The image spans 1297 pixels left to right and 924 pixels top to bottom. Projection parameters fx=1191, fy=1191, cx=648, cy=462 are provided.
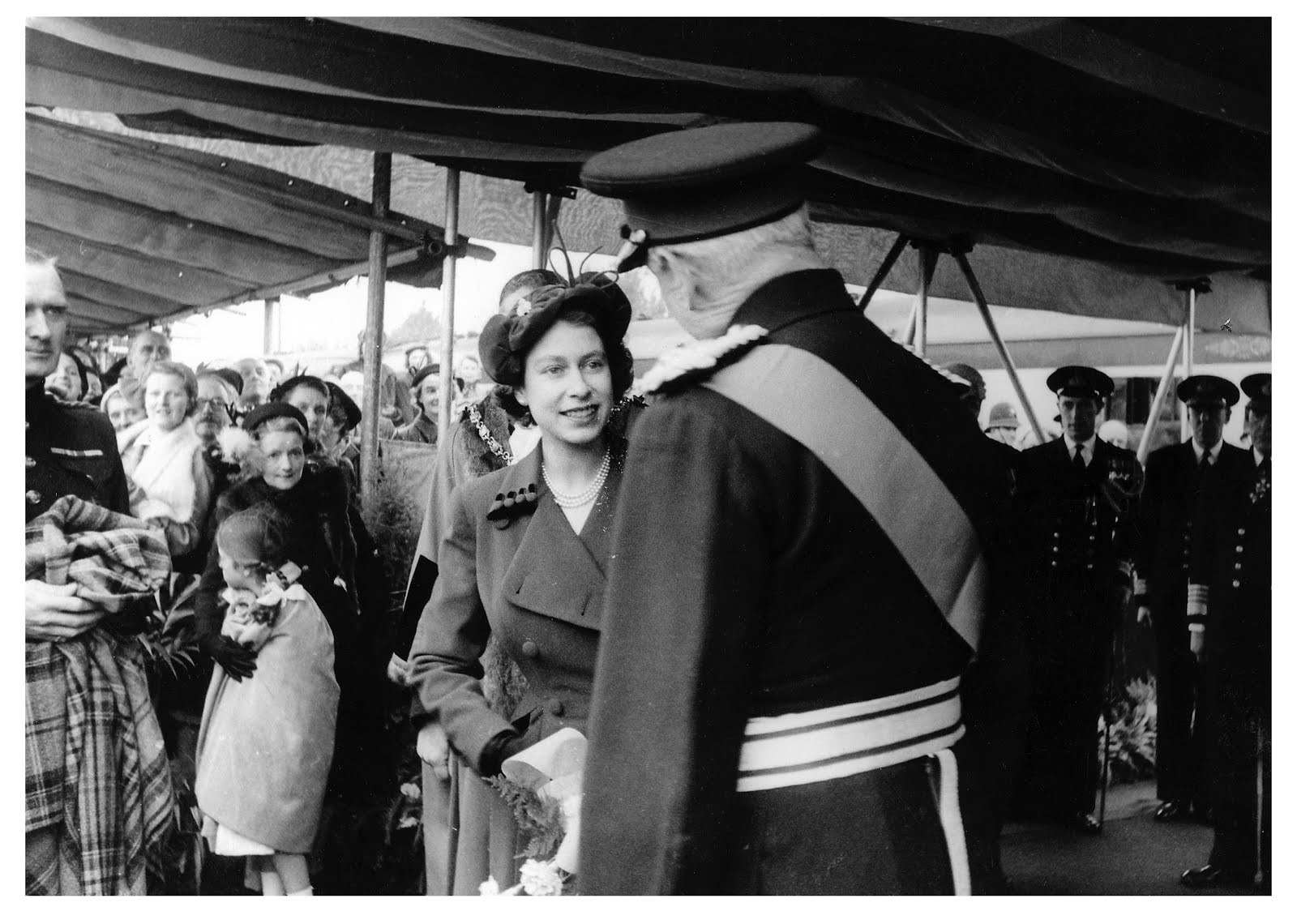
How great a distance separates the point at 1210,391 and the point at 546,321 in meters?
1.55

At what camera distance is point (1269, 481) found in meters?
2.76

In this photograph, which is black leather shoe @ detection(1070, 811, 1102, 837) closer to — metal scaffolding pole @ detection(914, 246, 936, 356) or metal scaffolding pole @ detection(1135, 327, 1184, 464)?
metal scaffolding pole @ detection(1135, 327, 1184, 464)

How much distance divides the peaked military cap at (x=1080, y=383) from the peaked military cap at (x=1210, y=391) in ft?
0.60

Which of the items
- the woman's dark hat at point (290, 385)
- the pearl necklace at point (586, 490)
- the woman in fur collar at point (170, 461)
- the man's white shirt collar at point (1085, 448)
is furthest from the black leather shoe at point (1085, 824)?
the woman in fur collar at point (170, 461)

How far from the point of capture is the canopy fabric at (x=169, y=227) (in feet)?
8.58

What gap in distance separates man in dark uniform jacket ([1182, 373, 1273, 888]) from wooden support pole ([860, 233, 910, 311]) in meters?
0.86

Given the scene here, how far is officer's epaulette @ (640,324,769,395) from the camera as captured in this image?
1.80 meters

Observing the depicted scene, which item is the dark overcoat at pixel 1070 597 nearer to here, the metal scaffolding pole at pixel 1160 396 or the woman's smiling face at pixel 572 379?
the metal scaffolding pole at pixel 1160 396

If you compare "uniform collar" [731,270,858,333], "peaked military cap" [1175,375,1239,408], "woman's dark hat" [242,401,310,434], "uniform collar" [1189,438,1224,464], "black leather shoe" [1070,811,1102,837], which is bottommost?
"black leather shoe" [1070,811,1102,837]

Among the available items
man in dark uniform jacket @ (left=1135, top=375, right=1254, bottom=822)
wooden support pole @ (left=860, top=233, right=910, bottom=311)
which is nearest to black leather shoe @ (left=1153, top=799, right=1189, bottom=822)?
man in dark uniform jacket @ (left=1135, top=375, right=1254, bottom=822)

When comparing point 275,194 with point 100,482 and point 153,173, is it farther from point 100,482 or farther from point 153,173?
point 100,482

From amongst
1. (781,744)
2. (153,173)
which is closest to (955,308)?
(781,744)

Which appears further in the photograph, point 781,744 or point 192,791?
point 192,791

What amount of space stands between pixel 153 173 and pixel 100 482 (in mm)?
699
